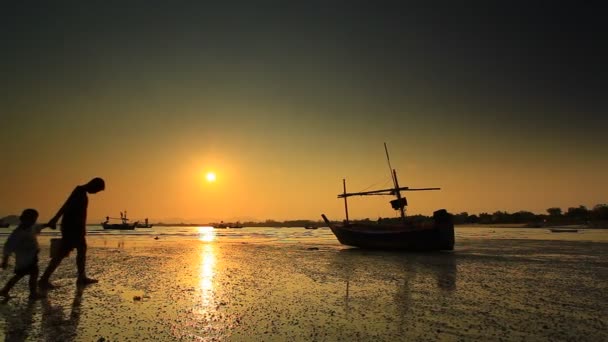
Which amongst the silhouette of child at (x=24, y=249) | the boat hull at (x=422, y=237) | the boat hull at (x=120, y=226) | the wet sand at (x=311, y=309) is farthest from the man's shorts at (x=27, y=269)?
the boat hull at (x=120, y=226)

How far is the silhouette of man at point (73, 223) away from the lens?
27.6 feet

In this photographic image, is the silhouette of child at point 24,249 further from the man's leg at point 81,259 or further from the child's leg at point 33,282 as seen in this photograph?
the man's leg at point 81,259

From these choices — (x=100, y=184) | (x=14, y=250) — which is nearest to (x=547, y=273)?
(x=100, y=184)

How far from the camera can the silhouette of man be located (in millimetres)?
8414

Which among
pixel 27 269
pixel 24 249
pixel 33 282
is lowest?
pixel 33 282

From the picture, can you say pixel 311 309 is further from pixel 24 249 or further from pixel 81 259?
pixel 81 259

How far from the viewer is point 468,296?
8.49 metres

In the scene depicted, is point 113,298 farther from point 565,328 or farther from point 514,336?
point 565,328

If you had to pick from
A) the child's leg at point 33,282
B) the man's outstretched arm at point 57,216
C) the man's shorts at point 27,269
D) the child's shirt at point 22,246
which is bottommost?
the child's leg at point 33,282

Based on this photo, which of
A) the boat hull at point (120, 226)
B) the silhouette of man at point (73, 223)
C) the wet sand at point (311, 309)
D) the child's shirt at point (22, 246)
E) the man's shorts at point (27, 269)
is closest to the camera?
the wet sand at point (311, 309)

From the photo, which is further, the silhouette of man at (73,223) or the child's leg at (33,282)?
the silhouette of man at (73,223)

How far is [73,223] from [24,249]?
1230 mm

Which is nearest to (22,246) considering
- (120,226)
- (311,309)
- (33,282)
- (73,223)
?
(33,282)

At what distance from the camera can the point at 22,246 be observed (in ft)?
24.3
